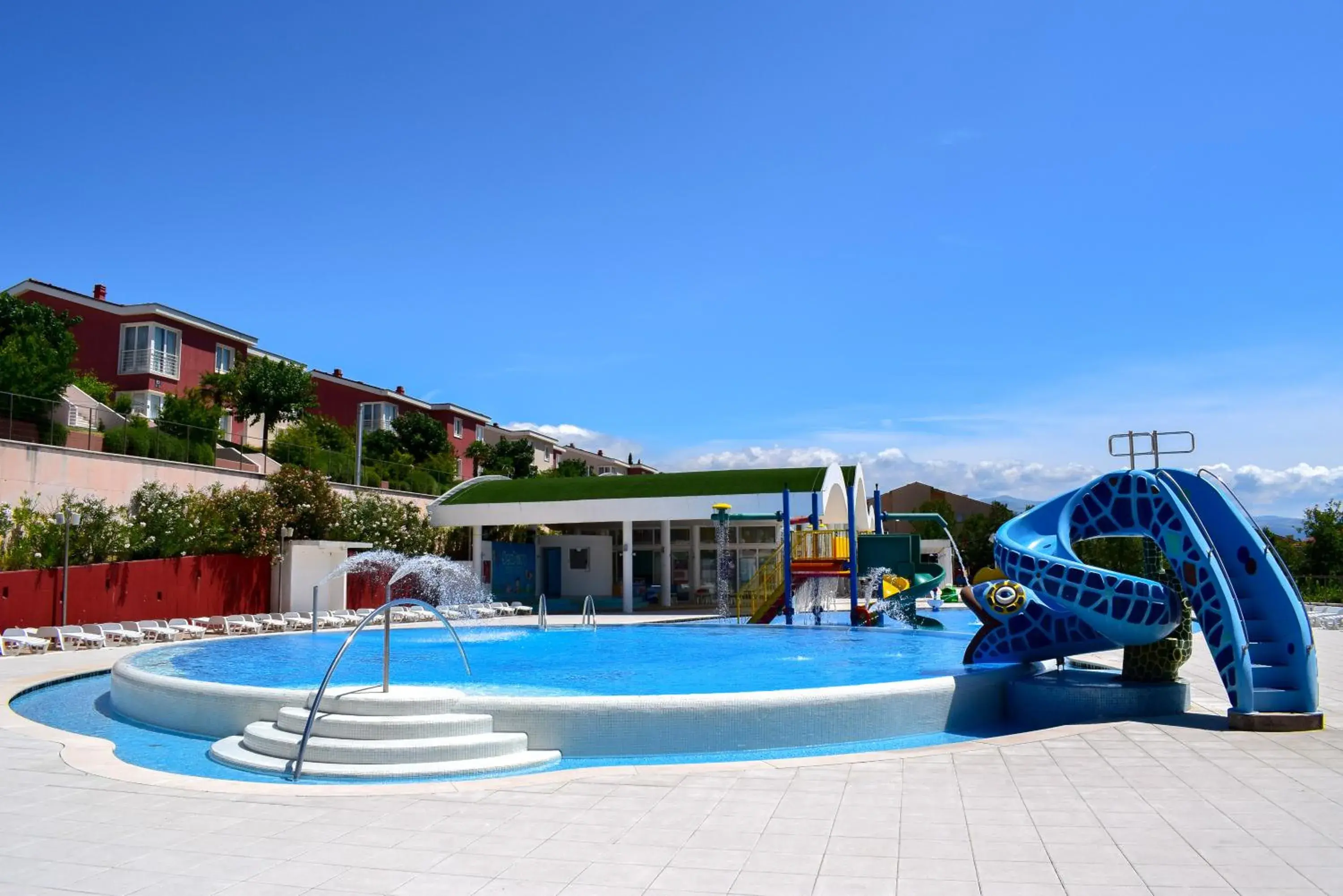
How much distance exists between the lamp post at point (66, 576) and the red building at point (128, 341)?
1555cm

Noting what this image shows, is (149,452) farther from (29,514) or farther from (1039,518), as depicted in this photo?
(1039,518)

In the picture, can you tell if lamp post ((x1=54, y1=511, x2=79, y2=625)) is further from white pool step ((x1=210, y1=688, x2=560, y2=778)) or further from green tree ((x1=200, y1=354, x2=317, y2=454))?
green tree ((x1=200, y1=354, x2=317, y2=454))

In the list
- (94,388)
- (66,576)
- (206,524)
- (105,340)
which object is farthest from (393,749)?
(105,340)

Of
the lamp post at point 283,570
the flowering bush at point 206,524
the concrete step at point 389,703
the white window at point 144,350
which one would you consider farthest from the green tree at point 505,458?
the concrete step at point 389,703

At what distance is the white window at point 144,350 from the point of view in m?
35.5

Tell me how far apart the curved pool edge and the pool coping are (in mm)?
407

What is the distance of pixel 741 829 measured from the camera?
6145 millimetres

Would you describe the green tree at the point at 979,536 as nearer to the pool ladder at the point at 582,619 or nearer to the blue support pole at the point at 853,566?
the blue support pole at the point at 853,566

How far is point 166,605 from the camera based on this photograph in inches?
899

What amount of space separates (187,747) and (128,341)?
30.9m

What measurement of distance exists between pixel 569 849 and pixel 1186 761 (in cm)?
537

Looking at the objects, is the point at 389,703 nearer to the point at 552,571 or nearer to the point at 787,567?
the point at 787,567

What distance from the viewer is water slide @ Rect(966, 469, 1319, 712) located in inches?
385

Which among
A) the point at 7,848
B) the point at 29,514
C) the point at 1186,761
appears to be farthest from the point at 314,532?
the point at 1186,761
